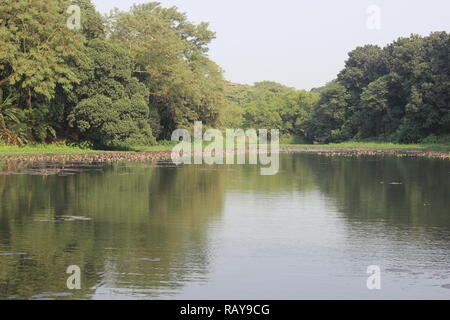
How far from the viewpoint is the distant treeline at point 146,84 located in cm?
4084

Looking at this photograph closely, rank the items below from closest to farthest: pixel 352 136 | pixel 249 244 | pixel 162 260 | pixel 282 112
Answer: pixel 162 260 < pixel 249 244 < pixel 352 136 < pixel 282 112

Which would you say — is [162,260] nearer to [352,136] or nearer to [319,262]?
[319,262]

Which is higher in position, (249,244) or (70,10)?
(70,10)

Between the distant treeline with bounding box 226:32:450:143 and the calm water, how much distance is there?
4421cm

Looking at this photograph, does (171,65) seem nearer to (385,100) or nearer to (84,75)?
(84,75)

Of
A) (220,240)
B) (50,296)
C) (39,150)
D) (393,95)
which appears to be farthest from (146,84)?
(50,296)

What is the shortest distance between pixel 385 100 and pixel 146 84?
28.8 meters

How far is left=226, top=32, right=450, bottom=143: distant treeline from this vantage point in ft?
212

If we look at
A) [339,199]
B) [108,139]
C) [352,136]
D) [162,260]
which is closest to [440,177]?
[339,199]

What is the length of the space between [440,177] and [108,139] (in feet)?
77.4

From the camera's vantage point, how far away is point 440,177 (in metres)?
26.9

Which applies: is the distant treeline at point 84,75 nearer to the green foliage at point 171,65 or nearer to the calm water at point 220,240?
the green foliage at point 171,65

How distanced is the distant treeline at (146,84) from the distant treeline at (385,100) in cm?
13

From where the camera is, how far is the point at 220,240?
1211 centimetres
